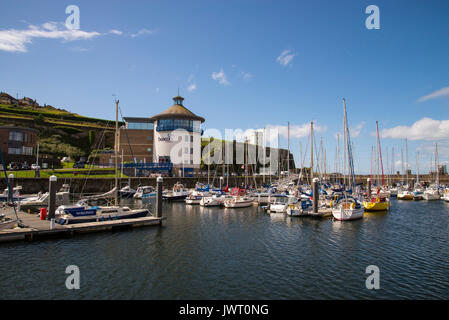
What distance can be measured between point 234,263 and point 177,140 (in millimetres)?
68467

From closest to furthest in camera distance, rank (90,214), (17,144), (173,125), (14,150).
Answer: (90,214)
(14,150)
(17,144)
(173,125)

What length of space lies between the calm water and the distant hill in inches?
2531

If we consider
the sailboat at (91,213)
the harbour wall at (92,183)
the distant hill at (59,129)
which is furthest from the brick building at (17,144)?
the sailboat at (91,213)

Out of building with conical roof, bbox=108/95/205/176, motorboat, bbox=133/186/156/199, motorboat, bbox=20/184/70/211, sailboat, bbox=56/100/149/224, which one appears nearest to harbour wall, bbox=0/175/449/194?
motorboat, bbox=20/184/70/211

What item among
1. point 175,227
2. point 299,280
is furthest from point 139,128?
point 299,280

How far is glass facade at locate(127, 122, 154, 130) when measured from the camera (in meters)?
88.6

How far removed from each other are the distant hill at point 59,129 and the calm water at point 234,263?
64.3 m

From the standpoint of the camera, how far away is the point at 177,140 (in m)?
83.0

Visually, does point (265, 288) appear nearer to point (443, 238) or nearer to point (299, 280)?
point (299, 280)

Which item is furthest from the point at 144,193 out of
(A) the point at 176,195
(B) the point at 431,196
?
(B) the point at 431,196

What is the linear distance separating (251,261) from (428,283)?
10.4m

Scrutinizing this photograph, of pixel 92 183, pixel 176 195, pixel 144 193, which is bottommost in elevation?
pixel 176 195

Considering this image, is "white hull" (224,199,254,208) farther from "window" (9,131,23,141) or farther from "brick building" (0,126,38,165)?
"window" (9,131,23,141)

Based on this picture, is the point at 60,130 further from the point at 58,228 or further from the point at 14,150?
the point at 58,228
